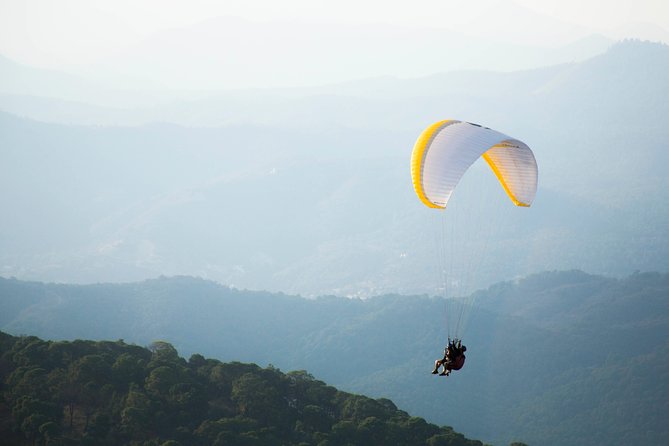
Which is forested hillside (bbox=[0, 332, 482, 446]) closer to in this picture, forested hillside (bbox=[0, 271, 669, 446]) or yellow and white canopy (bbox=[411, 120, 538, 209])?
yellow and white canopy (bbox=[411, 120, 538, 209])

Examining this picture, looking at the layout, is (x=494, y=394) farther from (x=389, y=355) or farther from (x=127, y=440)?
(x=127, y=440)

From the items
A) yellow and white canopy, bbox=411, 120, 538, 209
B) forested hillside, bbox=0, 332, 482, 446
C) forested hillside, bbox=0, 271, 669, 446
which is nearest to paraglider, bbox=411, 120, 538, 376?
yellow and white canopy, bbox=411, 120, 538, 209

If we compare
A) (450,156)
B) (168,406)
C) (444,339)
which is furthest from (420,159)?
(444,339)

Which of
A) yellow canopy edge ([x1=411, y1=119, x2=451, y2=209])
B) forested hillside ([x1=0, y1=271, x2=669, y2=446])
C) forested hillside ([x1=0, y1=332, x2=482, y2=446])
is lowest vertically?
forested hillside ([x1=0, y1=332, x2=482, y2=446])

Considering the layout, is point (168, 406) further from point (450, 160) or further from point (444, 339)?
point (444, 339)

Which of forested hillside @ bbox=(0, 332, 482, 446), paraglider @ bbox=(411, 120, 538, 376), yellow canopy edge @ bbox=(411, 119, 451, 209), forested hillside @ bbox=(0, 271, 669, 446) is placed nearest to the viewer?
paraglider @ bbox=(411, 120, 538, 376)

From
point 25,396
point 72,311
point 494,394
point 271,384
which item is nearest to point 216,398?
point 271,384

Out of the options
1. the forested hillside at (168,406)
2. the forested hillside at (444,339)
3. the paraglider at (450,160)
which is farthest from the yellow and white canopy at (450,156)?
the forested hillside at (444,339)

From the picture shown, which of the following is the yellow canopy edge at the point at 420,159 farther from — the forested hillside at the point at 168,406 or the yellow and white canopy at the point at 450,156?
the forested hillside at the point at 168,406
